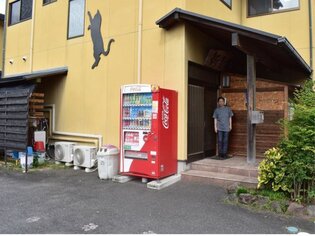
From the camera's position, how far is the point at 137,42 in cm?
776

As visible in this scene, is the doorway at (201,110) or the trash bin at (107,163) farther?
the doorway at (201,110)

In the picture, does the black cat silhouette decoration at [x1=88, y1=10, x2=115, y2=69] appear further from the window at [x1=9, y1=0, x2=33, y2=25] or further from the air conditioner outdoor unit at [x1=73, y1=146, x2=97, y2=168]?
the window at [x1=9, y1=0, x2=33, y2=25]

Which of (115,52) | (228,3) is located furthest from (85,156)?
(228,3)

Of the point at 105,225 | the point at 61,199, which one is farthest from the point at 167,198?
the point at 61,199

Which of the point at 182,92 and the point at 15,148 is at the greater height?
the point at 182,92

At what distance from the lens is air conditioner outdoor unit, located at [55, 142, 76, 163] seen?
8594 mm

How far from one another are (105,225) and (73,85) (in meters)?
6.30

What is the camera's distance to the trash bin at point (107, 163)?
700 cm

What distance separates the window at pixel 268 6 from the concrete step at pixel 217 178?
21.0 feet

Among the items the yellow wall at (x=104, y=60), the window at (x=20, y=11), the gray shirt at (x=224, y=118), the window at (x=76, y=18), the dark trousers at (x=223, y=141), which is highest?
the window at (x=20, y=11)

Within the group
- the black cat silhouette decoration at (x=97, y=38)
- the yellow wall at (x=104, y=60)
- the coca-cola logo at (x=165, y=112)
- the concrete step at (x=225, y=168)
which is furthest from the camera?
the black cat silhouette decoration at (x=97, y=38)

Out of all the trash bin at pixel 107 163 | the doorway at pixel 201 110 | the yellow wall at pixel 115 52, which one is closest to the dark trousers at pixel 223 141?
the doorway at pixel 201 110

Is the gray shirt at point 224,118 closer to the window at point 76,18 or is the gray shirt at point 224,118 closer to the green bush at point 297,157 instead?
the green bush at point 297,157

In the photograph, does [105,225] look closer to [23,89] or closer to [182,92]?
[182,92]
